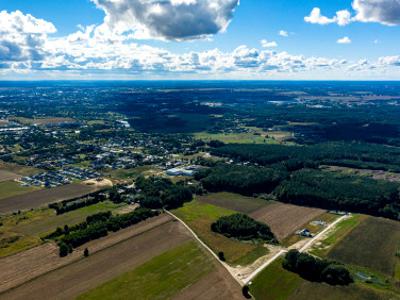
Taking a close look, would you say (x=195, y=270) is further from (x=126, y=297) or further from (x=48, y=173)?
(x=48, y=173)

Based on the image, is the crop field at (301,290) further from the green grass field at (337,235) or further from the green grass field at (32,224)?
the green grass field at (32,224)

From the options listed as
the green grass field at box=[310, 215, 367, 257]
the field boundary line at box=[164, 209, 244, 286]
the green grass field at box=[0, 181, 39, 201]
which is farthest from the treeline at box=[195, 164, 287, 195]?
the green grass field at box=[0, 181, 39, 201]

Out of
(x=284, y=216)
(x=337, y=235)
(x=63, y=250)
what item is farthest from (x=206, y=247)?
(x=337, y=235)

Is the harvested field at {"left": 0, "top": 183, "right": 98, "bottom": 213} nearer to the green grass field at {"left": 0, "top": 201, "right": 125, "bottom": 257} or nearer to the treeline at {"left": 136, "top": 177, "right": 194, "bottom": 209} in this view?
the green grass field at {"left": 0, "top": 201, "right": 125, "bottom": 257}

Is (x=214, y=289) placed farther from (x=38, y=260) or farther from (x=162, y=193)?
(x=162, y=193)

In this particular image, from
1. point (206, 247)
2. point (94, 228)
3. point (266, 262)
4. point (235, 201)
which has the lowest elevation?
point (235, 201)

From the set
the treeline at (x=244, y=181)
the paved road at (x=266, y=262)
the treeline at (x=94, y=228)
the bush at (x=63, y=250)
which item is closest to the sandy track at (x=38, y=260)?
the bush at (x=63, y=250)
